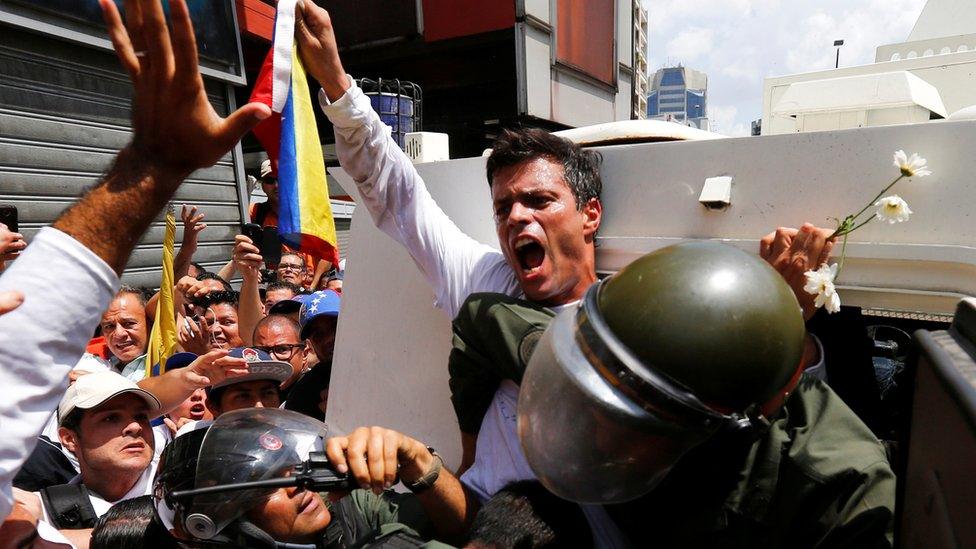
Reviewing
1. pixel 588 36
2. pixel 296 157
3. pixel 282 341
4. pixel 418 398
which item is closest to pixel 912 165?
pixel 418 398

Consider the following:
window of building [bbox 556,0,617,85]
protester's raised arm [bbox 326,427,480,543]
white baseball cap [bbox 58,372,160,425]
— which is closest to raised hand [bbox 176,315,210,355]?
white baseball cap [bbox 58,372,160,425]

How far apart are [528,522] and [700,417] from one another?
1.75ft

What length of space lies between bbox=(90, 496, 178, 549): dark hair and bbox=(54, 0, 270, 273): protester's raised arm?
960 millimetres

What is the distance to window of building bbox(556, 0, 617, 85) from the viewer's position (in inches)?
381

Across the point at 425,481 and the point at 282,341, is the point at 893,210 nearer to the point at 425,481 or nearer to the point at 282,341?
the point at 425,481

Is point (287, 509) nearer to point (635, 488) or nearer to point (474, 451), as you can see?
point (474, 451)

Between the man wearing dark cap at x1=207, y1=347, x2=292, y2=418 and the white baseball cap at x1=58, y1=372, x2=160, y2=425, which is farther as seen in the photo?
the man wearing dark cap at x1=207, y1=347, x2=292, y2=418

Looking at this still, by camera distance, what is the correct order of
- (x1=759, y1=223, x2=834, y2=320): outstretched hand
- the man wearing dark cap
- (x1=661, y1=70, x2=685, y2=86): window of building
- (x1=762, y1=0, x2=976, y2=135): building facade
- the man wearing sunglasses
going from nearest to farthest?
1. (x1=759, y1=223, x2=834, y2=320): outstretched hand
2. (x1=762, y1=0, x2=976, y2=135): building facade
3. the man wearing dark cap
4. the man wearing sunglasses
5. (x1=661, y1=70, x2=685, y2=86): window of building

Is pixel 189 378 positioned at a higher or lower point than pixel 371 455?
lower

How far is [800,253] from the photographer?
1.48 m

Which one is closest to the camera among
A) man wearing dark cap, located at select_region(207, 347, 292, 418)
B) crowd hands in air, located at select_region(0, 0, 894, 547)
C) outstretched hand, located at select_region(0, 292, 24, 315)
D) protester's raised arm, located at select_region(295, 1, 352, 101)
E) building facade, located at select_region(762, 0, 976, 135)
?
outstretched hand, located at select_region(0, 292, 24, 315)

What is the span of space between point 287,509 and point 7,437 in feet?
2.98

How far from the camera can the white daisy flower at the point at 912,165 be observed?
1375 mm

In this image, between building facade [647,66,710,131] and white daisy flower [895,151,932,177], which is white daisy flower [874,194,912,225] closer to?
white daisy flower [895,151,932,177]
